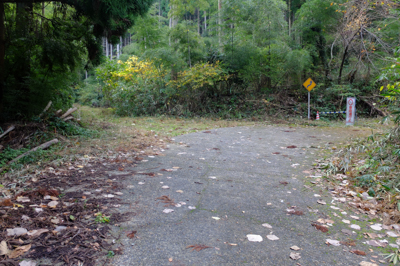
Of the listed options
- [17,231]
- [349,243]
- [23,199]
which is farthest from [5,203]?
[349,243]

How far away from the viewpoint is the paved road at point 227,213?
200cm

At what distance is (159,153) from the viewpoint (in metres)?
5.30

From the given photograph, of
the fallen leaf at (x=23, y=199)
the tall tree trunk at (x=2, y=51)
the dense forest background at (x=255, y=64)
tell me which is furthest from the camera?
the dense forest background at (x=255, y=64)

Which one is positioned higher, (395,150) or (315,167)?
(395,150)

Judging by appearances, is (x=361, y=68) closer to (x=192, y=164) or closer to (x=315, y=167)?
(x=315, y=167)

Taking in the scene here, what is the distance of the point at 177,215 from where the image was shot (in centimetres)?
263

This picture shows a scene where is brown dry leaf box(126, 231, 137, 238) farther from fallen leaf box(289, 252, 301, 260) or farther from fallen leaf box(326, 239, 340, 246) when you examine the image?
fallen leaf box(326, 239, 340, 246)

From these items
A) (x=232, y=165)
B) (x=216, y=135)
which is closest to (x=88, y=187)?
(x=232, y=165)

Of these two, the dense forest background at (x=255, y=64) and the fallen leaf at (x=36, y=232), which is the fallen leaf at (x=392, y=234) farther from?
the dense forest background at (x=255, y=64)

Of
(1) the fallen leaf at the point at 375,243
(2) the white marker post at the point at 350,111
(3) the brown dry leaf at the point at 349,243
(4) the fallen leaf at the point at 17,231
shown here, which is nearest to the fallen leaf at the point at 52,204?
(4) the fallen leaf at the point at 17,231

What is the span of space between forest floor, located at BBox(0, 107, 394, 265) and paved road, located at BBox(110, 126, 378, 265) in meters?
0.01

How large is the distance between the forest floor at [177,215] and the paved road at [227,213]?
11 mm

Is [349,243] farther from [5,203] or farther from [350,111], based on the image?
[350,111]

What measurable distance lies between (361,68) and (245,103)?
589 centimetres
